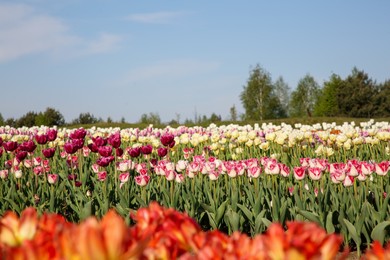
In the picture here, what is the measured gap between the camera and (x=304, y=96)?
6819 centimetres

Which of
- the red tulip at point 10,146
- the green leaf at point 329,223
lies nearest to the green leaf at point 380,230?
the green leaf at point 329,223

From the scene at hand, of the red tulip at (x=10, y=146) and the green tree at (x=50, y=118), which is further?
the green tree at (x=50, y=118)

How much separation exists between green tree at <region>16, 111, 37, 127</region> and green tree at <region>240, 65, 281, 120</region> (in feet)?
110

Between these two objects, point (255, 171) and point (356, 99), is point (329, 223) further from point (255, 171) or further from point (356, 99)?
point (356, 99)

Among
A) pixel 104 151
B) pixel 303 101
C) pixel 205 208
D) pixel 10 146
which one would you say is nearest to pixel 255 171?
pixel 205 208

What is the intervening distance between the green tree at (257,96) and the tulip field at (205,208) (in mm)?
50879

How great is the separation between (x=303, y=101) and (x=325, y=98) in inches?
489

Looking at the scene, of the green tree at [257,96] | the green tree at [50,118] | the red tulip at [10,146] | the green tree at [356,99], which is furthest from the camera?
the green tree at [257,96]

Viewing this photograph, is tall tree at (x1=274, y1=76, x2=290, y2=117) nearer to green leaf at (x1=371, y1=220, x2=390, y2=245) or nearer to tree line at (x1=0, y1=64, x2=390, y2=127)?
tree line at (x1=0, y1=64, x2=390, y2=127)

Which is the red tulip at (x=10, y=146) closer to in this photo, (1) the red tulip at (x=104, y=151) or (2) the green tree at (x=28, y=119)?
(1) the red tulip at (x=104, y=151)

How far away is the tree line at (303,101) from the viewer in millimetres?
32719

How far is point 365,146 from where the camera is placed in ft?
37.7

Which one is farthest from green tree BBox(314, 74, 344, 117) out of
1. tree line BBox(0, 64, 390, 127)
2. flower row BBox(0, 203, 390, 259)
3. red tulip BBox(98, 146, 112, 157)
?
flower row BBox(0, 203, 390, 259)

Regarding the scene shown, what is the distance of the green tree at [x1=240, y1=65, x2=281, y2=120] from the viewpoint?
203 ft
